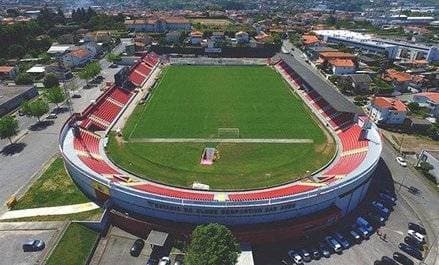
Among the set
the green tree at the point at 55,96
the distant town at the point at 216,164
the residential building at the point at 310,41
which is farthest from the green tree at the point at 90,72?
the residential building at the point at 310,41

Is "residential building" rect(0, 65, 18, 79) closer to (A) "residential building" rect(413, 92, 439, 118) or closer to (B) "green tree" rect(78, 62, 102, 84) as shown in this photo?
(B) "green tree" rect(78, 62, 102, 84)

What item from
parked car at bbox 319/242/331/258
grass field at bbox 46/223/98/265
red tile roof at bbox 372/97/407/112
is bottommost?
parked car at bbox 319/242/331/258

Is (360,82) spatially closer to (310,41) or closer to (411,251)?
(310,41)

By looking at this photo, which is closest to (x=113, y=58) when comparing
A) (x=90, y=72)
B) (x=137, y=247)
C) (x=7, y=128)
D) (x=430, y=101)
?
(x=90, y=72)

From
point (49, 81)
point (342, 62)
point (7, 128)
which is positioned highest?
point (342, 62)

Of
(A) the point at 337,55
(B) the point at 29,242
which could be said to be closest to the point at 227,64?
(A) the point at 337,55

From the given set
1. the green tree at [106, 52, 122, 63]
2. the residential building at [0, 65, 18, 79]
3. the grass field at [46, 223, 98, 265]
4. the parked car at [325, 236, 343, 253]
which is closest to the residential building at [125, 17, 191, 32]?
the green tree at [106, 52, 122, 63]
